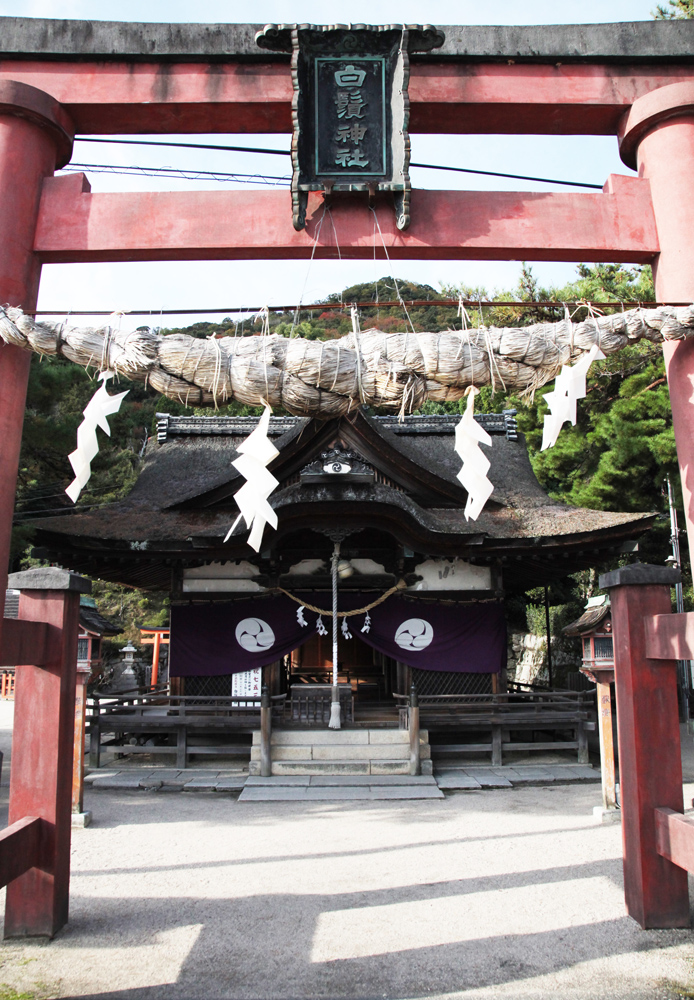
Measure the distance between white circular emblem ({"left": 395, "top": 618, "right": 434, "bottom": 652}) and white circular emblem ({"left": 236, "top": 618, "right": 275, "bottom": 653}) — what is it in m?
2.00

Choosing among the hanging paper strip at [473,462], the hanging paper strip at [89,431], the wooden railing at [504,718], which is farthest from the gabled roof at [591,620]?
the hanging paper strip at [89,431]

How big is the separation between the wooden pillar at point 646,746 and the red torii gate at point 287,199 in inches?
0.5

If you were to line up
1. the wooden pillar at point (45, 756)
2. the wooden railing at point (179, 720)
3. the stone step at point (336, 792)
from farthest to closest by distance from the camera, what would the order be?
the wooden railing at point (179, 720), the stone step at point (336, 792), the wooden pillar at point (45, 756)

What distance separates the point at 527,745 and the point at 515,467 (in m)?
6.03

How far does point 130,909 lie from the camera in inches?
179

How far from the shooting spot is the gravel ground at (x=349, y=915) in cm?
351

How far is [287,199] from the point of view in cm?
468

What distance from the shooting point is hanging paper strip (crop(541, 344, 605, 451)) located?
390cm

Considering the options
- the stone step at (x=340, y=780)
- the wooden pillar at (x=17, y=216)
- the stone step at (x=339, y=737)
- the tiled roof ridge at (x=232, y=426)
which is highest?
the tiled roof ridge at (x=232, y=426)

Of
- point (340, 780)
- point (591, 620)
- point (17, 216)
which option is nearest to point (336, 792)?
point (340, 780)

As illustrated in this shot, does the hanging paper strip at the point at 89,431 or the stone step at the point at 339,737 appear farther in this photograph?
the stone step at the point at 339,737

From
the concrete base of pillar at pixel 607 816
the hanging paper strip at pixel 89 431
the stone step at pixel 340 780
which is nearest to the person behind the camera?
the hanging paper strip at pixel 89 431

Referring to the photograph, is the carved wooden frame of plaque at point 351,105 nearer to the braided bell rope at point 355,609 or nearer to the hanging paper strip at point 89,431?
the hanging paper strip at point 89,431

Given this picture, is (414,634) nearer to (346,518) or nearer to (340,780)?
(346,518)
